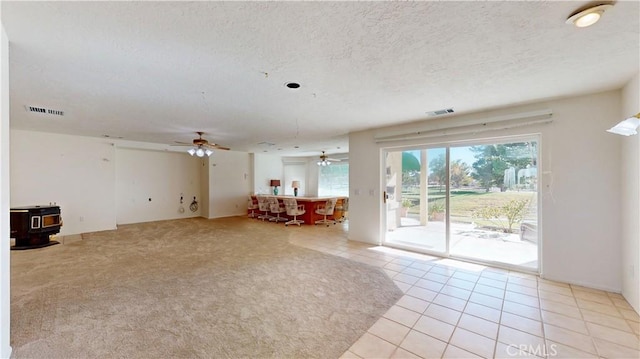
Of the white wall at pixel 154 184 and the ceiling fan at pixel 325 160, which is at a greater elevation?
the ceiling fan at pixel 325 160

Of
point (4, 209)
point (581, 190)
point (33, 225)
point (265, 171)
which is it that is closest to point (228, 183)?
point (265, 171)

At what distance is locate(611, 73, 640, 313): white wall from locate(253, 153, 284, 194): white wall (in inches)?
373

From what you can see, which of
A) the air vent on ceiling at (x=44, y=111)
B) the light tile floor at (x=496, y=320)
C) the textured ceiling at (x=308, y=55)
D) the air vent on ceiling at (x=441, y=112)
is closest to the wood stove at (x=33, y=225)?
the air vent on ceiling at (x=44, y=111)

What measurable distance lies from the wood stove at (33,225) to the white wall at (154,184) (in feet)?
5.43

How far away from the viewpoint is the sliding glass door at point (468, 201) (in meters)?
3.89

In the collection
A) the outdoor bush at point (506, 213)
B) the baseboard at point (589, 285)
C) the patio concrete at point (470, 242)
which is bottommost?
the baseboard at point (589, 285)

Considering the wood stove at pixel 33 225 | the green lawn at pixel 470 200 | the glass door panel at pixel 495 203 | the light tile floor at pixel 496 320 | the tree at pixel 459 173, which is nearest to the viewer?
the light tile floor at pixel 496 320

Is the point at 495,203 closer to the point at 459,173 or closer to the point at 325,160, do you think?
the point at 459,173

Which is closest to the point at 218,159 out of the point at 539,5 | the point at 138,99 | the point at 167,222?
the point at 167,222

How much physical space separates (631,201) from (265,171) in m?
9.66

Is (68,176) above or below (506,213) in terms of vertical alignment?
above

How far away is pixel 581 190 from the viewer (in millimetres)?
3295

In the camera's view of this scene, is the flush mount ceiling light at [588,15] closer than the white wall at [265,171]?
Yes

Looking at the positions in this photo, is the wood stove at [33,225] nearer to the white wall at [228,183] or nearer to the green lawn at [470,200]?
the white wall at [228,183]
